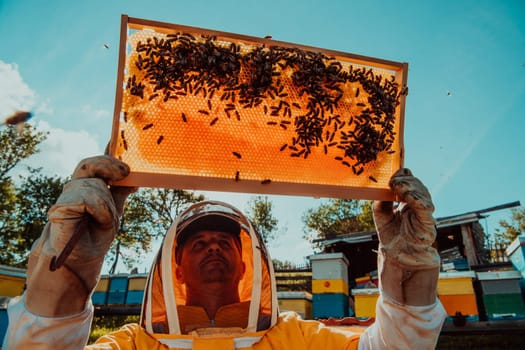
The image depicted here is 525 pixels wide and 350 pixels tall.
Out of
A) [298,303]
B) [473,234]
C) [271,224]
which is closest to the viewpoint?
[298,303]

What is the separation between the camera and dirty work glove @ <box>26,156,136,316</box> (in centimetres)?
209

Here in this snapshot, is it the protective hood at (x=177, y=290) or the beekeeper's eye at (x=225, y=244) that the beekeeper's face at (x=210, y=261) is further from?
the protective hood at (x=177, y=290)

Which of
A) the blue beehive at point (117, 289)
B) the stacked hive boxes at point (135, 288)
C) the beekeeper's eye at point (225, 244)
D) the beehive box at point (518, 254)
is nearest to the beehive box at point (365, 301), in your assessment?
the beehive box at point (518, 254)

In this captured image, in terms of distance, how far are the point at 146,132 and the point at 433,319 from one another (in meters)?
2.46

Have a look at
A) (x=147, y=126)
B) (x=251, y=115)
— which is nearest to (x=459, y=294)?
(x=251, y=115)

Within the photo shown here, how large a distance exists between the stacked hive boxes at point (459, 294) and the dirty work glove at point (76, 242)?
28.0ft

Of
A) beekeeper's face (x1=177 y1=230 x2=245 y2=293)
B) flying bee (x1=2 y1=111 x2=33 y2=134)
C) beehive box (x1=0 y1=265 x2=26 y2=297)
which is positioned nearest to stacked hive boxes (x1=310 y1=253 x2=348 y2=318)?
beekeeper's face (x1=177 y1=230 x2=245 y2=293)

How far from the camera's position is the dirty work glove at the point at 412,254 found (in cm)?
248

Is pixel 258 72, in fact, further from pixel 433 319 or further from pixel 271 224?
pixel 271 224

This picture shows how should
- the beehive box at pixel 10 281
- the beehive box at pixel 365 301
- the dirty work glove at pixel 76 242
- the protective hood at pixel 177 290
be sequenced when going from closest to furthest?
the dirty work glove at pixel 76 242
the protective hood at pixel 177 290
the beehive box at pixel 365 301
the beehive box at pixel 10 281

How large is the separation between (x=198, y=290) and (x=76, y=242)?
1688 mm

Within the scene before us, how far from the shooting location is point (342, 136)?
9.40 ft

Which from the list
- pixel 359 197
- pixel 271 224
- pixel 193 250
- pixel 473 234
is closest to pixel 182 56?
pixel 359 197

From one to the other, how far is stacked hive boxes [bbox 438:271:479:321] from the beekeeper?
7.04m
